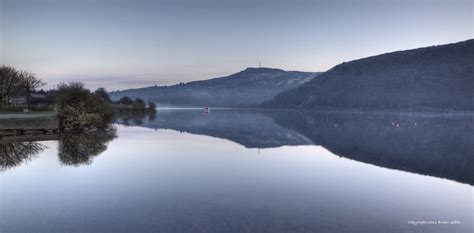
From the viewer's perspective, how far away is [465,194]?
19.9 meters

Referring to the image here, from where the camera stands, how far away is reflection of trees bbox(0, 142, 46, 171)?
28055 millimetres

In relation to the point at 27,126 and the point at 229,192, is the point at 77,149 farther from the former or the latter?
the point at 27,126

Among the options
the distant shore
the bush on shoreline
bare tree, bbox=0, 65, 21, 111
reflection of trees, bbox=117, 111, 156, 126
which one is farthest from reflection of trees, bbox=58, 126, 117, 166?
bare tree, bbox=0, 65, 21, 111

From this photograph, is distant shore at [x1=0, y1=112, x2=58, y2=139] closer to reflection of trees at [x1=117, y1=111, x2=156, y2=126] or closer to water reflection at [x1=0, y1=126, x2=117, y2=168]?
water reflection at [x1=0, y1=126, x2=117, y2=168]

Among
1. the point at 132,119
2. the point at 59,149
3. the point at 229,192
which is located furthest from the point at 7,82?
the point at 229,192

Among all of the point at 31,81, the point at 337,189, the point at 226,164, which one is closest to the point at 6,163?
the point at 226,164

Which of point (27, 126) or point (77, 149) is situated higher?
point (27, 126)

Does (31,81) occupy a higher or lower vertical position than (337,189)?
higher

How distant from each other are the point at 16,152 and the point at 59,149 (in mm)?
3555

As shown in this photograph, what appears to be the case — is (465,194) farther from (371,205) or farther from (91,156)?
(91,156)

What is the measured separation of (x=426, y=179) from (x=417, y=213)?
31.1 feet

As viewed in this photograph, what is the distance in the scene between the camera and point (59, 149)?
1407 inches

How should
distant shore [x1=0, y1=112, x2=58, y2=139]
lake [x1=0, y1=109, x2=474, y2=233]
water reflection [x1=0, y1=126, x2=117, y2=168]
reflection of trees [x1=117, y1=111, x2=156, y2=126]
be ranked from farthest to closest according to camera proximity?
reflection of trees [x1=117, y1=111, x2=156, y2=126] → distant shore [x1=0, y1=112, x2=58, y2=139] → water reflection [x1=0, y1=126, x2=117, y2=168] → lake [x1=0, y1=109, x2=474, y2=233]

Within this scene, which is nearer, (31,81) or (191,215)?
(191,215)
